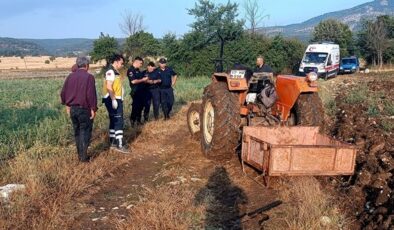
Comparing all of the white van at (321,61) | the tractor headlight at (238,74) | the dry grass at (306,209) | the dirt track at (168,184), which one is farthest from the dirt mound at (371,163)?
the white van at (321,61)

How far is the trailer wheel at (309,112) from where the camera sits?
665 cm

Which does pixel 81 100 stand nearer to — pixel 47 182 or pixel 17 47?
pixel 47 182

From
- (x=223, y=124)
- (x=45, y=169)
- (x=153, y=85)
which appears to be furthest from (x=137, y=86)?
(x=45, y=169)

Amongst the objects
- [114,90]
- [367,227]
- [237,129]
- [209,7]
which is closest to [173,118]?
[114,90]

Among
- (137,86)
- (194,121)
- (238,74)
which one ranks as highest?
(238,74)

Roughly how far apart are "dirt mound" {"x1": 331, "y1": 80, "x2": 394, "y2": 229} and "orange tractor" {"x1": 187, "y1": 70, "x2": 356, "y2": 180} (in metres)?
0.31

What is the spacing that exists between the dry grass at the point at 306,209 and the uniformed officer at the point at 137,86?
4981mm

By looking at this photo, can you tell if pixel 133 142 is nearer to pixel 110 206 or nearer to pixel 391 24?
pixel 110 206

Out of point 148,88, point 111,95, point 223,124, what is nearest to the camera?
point 223,124

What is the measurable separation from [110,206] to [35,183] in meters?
0.89

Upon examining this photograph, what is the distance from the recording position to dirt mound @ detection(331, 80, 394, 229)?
4.47m

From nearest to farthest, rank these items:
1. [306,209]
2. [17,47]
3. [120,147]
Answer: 1. [306,209]
2. [120,147]
3. [17,47]

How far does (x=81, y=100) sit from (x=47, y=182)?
1437 mm

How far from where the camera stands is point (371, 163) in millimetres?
5910
